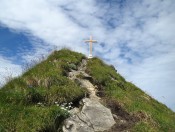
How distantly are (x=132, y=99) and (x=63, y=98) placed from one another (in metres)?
5.74

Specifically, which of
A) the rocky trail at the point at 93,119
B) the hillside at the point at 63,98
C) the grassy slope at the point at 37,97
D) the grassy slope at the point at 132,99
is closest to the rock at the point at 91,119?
the rocky trail at the point at 93,119

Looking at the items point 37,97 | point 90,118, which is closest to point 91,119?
point 90,118

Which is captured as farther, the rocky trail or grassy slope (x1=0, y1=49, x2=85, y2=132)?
the rocky trail

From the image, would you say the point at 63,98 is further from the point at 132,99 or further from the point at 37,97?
the point at 132,99

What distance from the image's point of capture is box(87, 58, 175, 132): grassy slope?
19.0 m

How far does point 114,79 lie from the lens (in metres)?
→ 25.1

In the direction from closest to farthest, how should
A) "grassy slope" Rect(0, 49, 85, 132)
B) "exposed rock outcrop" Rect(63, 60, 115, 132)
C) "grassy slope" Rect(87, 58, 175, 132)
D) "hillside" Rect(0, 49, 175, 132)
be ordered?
"grassy slope" Rect(0, 49, 85, 132)
"hillside" Rect(0, 49, 175, 132)
"exposed rock outcrop" Rect(63, 60, 115, 132)
"grassy slope" Rect(87, 58, 175, 132)

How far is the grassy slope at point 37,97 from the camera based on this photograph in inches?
581

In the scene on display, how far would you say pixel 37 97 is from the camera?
1748 cm

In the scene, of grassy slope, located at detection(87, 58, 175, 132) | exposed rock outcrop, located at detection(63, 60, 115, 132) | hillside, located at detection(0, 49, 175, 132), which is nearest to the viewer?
hillside, located at detection(0, 49, 175, 132)

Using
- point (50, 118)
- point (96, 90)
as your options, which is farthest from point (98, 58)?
point (50, 118)

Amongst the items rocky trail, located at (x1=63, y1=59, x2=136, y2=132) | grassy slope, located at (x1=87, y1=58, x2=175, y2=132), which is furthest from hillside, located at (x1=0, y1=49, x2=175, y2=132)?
rocky trail, located at (x1=63, y1=59, x2=136, y2=132)

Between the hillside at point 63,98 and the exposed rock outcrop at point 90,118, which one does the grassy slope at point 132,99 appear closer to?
the hillside at point 63,98

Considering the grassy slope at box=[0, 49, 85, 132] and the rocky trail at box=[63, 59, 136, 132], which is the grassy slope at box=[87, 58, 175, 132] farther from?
the grassy slope at box=[0, 49, 85, 132]
